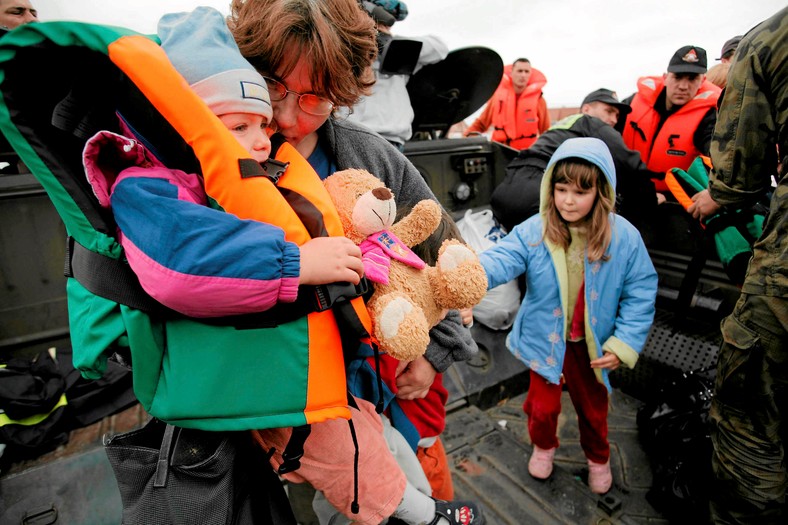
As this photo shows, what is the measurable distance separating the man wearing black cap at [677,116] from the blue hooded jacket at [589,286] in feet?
6.91

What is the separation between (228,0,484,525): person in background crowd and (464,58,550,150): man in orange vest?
5634 mm

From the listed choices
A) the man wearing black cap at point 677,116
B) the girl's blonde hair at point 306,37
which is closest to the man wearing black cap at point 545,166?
the man wearing black cap at point 677,116

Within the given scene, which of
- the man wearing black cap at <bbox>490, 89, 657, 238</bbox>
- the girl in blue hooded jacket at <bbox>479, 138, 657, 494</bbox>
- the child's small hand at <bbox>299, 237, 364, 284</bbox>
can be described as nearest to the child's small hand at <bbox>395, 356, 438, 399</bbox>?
the child's small hand at <bbox>299, 237, 364, 284</bbox>

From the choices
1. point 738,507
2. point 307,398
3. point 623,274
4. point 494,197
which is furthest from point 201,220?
point 494,197

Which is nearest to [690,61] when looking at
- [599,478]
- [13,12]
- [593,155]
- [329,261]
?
[593,155]

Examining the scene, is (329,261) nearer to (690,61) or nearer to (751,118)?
(751,118)

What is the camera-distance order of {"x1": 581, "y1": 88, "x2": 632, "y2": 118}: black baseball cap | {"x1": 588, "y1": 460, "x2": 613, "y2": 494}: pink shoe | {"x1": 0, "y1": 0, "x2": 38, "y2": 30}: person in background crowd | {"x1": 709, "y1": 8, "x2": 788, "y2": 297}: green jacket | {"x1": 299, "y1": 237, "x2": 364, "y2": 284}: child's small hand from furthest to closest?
{"x1": 581, "y1": 88, "x2": 632, "y2": 118}: black baseball cap
{"x1": 0, "y1": 0, "x2": 38, "y2": 30}: person in background crowd
{"x1": 588, "y1": 460, "x2": 613, "y2": 494}: pink shoe
{"x1": 709, "y1": 8, "x2": 788, "y2": 297}: green jacket
{"x1": 299, "y1": 237, "x2": 364, "y2": 284}: child's small hand

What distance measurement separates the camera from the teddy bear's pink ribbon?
0.93 m

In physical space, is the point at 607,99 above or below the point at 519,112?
above

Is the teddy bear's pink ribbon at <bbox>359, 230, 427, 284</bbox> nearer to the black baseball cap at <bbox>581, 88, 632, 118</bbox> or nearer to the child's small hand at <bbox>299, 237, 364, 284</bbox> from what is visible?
the child's small hand at <bbox>299, 237, 364, 284</bbox>

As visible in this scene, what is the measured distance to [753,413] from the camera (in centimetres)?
154

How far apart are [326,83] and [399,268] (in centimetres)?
45

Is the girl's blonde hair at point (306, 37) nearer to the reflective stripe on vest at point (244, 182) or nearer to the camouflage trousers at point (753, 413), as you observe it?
the reflective stripe on vest at point (244, 182)

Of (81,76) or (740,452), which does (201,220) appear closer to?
(81,76)
